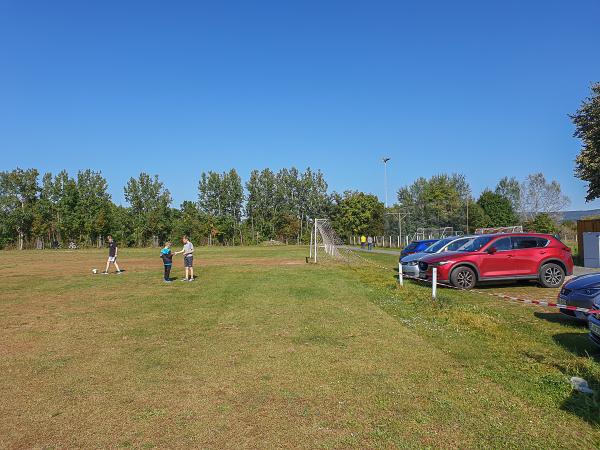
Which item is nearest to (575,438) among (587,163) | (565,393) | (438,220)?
(565,393)

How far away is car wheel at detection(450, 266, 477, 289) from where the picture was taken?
48.8ft

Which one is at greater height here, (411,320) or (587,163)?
(587,163)

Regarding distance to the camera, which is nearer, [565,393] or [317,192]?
[565,393]

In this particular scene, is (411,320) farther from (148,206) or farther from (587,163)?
(148,206)

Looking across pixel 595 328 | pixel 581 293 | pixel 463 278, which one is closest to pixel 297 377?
pixel 595 328

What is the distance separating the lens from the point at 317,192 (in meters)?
88.0

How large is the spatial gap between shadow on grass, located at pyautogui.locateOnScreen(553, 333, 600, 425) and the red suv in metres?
7.40

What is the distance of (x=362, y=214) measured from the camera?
79.5m

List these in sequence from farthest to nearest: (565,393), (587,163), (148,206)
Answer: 1. (148,206)
2. (587,163)
3. (565,393)

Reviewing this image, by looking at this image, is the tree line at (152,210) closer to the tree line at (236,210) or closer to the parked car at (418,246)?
the tree line at (236,210)

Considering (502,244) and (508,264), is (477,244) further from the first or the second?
(508,264)

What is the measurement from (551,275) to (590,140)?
1367 centimetres

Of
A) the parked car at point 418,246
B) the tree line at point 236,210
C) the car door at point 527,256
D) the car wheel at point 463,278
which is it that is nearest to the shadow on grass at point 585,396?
the car wheel at point 463,278

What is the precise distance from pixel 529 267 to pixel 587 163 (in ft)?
43.3
